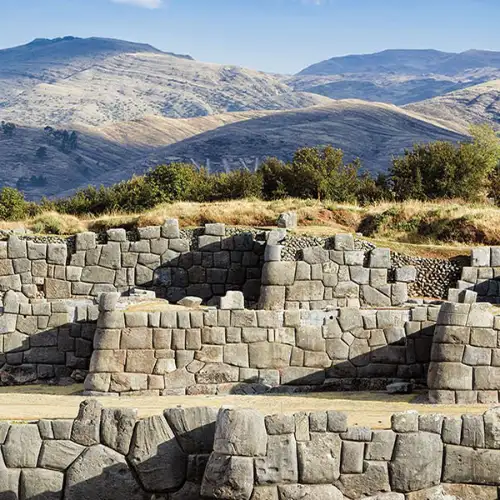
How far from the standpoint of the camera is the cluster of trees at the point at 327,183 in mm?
42344

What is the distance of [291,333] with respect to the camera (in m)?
21.0

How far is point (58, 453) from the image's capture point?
44.5 ft

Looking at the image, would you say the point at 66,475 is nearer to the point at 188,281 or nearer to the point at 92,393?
the point at 92,393

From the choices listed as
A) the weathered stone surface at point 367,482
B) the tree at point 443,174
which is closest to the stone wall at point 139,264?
the tree at point 443,174

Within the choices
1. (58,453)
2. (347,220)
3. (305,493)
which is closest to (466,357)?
(305,493)

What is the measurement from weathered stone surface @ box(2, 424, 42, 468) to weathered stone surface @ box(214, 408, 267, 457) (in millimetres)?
2597

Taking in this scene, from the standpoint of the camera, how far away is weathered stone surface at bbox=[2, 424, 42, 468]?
44.7 ft

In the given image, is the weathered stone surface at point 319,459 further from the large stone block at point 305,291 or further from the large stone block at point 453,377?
the large stone block at point 305,291

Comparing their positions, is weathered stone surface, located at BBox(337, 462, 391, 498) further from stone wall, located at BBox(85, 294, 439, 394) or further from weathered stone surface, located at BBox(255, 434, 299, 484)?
stone wall, located at BBox(85, 294, 439, 394)

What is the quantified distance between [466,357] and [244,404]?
4071 millimetres

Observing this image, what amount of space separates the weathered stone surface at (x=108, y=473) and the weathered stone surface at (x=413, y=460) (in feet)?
10.8

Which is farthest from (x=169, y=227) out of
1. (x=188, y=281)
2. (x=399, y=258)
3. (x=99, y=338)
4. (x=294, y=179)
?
(x=294, y=179)

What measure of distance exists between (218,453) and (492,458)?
339cm

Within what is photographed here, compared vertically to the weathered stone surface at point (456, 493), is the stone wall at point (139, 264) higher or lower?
higher
